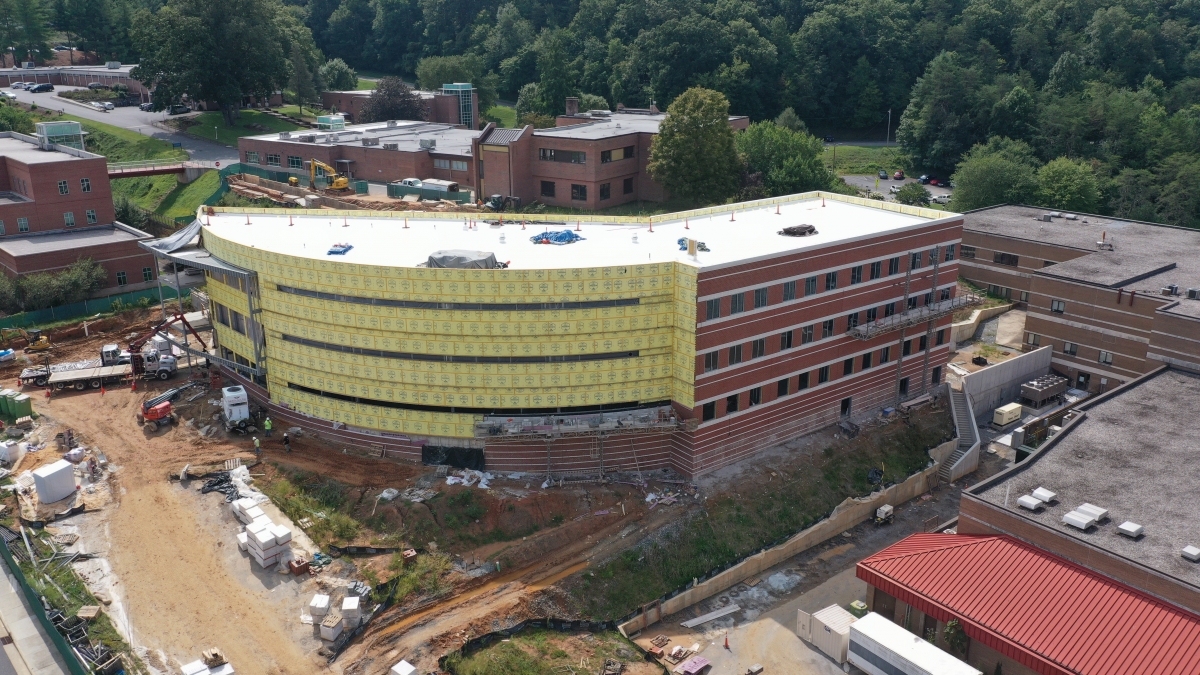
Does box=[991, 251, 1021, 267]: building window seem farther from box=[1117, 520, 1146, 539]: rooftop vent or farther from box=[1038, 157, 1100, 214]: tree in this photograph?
box=[1117, 520, 1146, 539]: rooftop vent

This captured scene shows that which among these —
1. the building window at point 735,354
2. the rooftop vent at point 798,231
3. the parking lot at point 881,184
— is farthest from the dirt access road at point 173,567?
the parking lot at point 881,184

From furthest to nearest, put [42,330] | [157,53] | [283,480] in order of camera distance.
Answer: [157,53], [42,330], [283,480]

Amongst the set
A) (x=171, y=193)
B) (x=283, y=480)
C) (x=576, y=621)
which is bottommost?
(x=576, y=621)

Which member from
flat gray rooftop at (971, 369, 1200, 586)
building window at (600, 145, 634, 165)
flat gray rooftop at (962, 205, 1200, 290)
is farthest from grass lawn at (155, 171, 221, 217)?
flat gray rooftop at (971, 369, 1200, 586)

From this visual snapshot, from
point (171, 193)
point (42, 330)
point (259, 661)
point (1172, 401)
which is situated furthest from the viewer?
point (171, 193)

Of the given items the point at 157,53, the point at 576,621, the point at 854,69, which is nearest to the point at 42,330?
the point at 576,621

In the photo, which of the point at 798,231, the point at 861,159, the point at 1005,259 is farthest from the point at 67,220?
the point at 861,159

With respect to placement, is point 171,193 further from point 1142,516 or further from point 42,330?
point 1142,516

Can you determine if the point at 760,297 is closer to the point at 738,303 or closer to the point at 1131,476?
the point at 738,303
